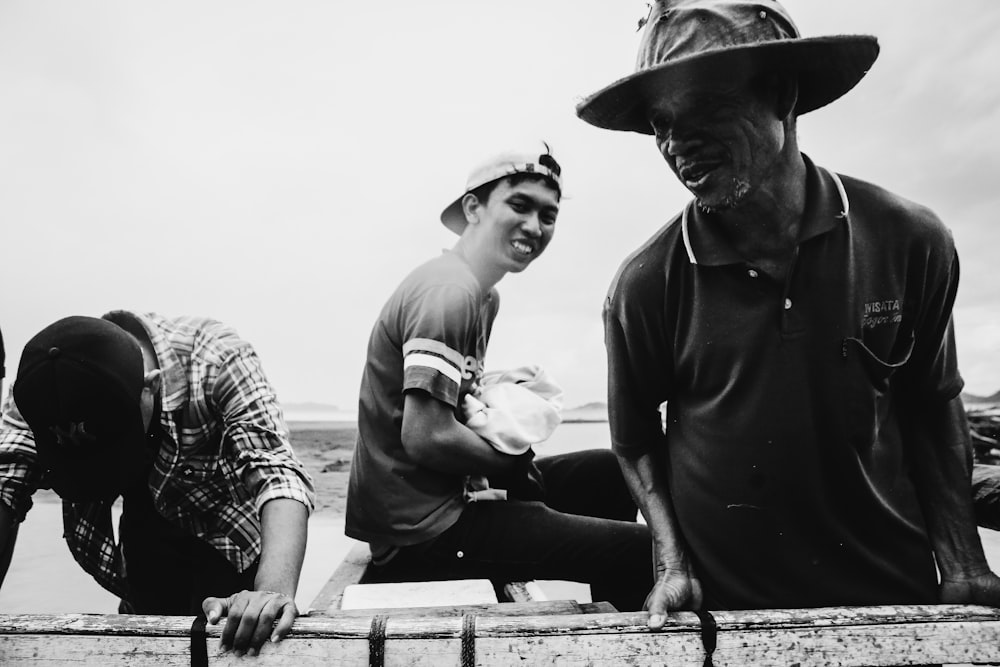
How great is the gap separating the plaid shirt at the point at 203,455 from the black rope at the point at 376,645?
0.58 m

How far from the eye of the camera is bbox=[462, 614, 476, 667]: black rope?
1.18 m

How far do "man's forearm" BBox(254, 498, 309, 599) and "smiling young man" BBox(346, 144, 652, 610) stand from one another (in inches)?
19.0

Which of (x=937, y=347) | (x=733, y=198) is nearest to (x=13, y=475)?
(x=733, y=198)

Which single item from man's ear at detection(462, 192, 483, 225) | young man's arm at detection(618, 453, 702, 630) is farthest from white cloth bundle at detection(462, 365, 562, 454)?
man's ear at detection(462, 192, 483, 225)

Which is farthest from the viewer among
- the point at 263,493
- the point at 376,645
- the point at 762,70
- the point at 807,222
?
the point at 263,493

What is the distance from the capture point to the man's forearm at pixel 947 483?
147cm

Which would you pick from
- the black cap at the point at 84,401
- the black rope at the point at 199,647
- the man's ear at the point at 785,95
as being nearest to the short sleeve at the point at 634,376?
the man's ear at the point at 785,95

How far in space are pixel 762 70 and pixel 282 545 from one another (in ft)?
4.88

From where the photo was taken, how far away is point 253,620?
122cm

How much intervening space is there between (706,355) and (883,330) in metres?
0.37

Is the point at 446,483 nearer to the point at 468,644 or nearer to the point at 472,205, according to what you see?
the point at 468,644

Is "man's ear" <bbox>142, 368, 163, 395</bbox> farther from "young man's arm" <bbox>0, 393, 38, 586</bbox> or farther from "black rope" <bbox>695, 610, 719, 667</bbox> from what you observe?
"black rope" <bbox>695, 610, 719, 667</bbox>

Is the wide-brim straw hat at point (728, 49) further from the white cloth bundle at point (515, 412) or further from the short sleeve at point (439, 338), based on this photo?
the white cloth bundle at point (515, 412)

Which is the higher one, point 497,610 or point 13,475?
point 13,475
